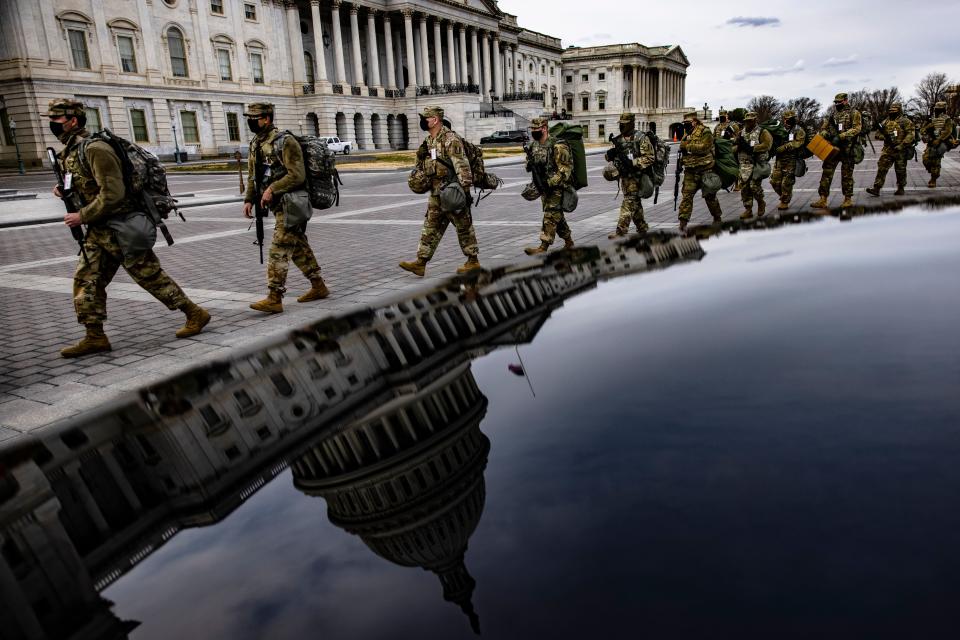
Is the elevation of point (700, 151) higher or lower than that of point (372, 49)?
lower

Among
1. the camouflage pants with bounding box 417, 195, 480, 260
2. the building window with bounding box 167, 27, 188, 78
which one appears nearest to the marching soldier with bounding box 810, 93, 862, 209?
the camouflage pants with bounding box 417, 195, 480, 260

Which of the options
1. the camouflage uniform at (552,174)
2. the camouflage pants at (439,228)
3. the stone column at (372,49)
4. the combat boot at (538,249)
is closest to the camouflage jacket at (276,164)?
the camouflage pants at (439,228)

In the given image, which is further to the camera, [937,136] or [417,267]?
[937,136]

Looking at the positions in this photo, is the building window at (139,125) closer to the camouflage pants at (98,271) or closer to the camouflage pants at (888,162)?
the camouflage pants at (888,162)

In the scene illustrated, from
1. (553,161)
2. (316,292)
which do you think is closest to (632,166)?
(553,161)

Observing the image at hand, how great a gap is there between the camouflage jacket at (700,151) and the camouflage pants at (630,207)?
93 centimetres

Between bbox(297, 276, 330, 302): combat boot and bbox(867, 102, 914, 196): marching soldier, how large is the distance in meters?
11.6

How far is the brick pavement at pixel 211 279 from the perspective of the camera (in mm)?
5016

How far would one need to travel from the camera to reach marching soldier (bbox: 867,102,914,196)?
1366 cm

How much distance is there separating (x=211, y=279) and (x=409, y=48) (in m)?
61.6

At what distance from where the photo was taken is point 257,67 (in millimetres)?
54938

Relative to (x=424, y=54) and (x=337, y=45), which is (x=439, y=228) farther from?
(x=424, y=54)

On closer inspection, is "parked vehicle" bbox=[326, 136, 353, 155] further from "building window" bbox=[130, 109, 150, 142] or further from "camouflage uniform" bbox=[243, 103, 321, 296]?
"camouflage uniform" bbox=[243, 103, 321, 296]

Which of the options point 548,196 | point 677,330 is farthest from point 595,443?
point 548,196
